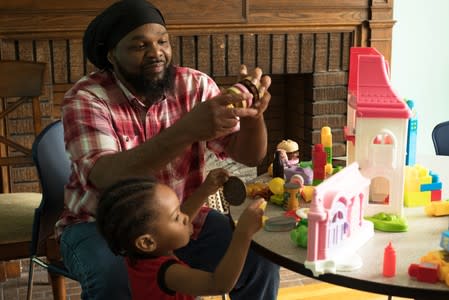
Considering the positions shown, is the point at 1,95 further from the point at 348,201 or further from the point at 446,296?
the point at 446,296

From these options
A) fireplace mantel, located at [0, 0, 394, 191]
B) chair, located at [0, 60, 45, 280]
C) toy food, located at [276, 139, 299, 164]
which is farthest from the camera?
fireplace mantel, located at [0, 0, 394, 191]

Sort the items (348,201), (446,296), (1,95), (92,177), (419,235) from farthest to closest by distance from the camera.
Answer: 1. (1,95)
2. (92,177)
3. (419,235)
4. (348,201)
5. (446,296)

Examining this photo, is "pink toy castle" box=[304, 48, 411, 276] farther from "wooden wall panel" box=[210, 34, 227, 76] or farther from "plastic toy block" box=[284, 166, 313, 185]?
"wooden wall panel" box=[210, 34, 227, 76]

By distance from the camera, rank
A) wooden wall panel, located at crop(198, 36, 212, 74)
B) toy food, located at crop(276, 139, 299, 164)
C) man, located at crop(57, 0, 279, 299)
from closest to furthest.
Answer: man, located at crop(57, 0, 279, 299) < toy food, located at crop(276, 139, 299, 164) < wooden wall panel, located at crop(198, 36, 212, 74)

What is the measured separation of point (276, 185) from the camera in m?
1.55

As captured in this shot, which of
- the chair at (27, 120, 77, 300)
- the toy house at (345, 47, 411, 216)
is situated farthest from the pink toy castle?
the chair at (27, 120, 77, 300)

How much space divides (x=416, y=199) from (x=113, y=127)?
78cm

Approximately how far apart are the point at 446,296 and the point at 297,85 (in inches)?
88.4

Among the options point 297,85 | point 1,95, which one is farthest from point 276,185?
point 297,85

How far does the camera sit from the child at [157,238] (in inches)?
47.2

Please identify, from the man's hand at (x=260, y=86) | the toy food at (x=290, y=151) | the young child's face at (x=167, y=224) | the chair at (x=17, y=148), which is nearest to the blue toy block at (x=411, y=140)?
the toy food at (x=290, y=151)

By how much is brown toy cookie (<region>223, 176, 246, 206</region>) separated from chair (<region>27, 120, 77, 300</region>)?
1.92 feet

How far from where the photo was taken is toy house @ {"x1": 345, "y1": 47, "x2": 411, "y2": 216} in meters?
1.37

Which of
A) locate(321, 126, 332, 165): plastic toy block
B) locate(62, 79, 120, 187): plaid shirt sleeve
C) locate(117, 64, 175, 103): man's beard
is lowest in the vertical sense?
locate(321, 126, 332, 165): plastic toy block
